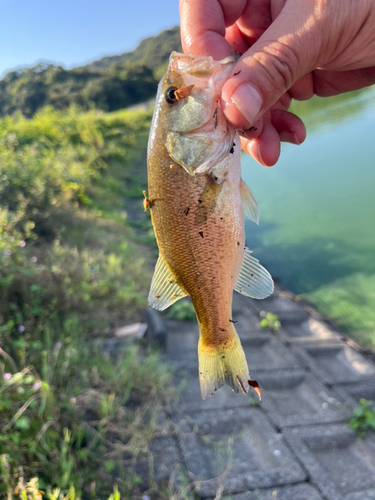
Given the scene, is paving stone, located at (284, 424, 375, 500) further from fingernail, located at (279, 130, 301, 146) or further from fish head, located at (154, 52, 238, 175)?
fish head, located at (154, 52, 238, 175)

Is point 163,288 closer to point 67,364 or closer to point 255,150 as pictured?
point 255,150

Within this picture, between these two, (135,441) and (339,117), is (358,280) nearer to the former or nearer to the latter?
(135,441)

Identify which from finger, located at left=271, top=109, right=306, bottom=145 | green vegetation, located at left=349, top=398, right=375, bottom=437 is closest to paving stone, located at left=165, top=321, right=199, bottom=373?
green vegetation, located at left=349, top=398, right=375, bottom=437

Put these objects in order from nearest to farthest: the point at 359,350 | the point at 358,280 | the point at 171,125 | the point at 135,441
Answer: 1. the point at 171,125
2. the point at 135,441
3. the point at 359,350
4. the point at 358,280

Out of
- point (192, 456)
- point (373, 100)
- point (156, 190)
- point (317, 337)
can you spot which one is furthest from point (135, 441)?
point (373, 100)

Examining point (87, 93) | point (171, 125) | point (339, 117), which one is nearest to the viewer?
point (171, 125)

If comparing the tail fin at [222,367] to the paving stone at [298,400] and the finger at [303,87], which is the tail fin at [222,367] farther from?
the paving stone at [298,400]

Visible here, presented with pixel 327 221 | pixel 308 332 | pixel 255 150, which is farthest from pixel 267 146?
pixel 327 221
